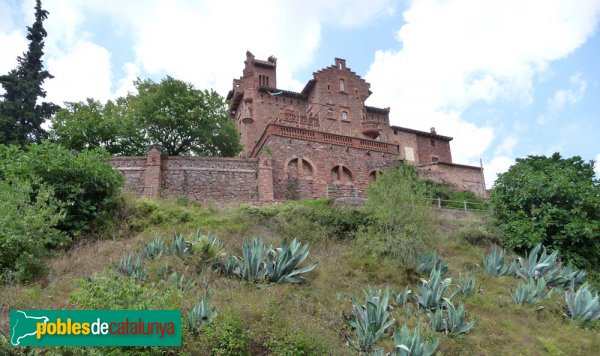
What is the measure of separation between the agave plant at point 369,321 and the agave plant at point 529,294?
14.6 feet

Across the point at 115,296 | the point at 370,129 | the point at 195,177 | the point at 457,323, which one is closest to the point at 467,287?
the point at 457,323

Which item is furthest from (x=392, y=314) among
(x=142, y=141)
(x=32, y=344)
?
(x=142, y=141)

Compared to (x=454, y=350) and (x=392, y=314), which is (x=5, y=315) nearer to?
(x=392, y=314)

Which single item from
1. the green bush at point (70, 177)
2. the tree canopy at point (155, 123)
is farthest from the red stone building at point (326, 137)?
the green bush at point (70, 177)

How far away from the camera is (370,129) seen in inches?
1372

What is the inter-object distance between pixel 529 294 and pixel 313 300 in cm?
604

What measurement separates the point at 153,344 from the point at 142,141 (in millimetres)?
20914

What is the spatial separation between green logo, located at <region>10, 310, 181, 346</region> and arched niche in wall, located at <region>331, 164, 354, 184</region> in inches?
747

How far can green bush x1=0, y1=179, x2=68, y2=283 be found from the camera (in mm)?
11367

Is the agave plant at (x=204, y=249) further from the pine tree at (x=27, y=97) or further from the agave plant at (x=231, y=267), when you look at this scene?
the pine tree at (x=27, y=97)

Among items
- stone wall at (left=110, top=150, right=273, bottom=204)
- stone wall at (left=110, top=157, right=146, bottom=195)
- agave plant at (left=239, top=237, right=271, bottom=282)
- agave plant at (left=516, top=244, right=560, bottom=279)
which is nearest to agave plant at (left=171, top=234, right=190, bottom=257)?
agave plant at (left=239, top=237, right=271, bottom=282)

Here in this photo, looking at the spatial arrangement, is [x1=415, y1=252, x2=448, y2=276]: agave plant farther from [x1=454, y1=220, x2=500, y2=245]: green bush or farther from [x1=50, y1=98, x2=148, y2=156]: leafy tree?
[x1=50, y1=98, x2=148, y2=156]: leafy tree

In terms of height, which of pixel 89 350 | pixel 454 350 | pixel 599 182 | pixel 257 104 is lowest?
pixel 454 350

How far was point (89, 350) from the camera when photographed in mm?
7395
